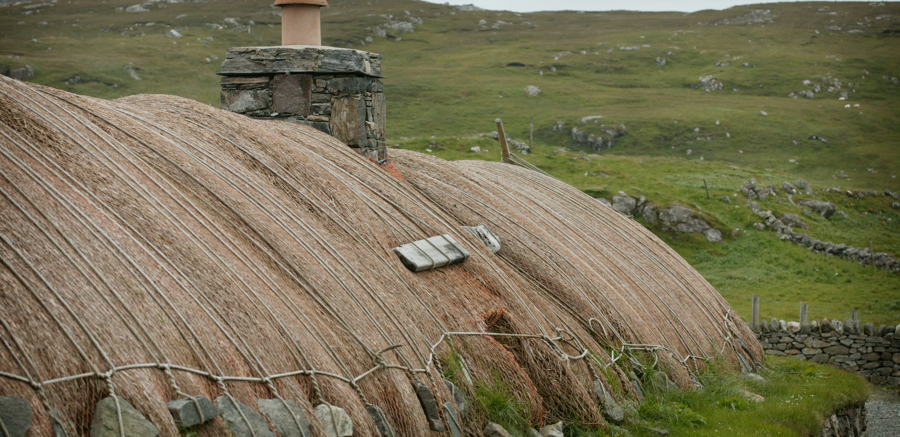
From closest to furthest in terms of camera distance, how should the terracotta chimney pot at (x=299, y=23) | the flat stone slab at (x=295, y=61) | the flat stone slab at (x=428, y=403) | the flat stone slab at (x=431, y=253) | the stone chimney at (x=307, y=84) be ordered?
1. the flat stone slab at (x=428, y=403)
2. the flat stone slab at (x=431, y=253)
3. the flat stone slab at (x=295, y=61)
4. the stone chimney at (x=307, y=84)
5. the terracotta chimney pot at (x=299, y=23)

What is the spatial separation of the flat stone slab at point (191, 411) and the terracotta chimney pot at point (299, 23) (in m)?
7.79

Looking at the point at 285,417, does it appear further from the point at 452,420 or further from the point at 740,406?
the point at 740,406

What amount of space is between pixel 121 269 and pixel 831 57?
9115cm

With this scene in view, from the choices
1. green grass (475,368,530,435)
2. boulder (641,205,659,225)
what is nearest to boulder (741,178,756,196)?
boulder (641,205,659,225)

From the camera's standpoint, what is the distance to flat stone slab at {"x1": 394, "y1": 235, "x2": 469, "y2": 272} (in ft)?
27.7

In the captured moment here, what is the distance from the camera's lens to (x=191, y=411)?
4953mm

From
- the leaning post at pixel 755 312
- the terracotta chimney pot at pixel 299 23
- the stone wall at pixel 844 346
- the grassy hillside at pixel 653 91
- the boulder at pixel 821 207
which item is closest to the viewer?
the terracotta chimney pot at pixel 299 23

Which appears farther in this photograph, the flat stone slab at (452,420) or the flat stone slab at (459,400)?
the flat stone slab at (459,400)

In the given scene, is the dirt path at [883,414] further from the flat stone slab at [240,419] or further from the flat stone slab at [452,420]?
the flat stone slab at [240,419]

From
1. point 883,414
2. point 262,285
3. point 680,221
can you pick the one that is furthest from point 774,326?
point 262,285

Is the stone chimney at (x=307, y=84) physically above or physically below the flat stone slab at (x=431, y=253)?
above

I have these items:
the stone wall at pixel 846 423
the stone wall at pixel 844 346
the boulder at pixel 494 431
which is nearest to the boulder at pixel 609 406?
the boulder at pixel 494 431

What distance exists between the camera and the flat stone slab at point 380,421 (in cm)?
627

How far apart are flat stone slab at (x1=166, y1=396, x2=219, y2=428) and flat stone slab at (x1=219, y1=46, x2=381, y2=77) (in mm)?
6865
